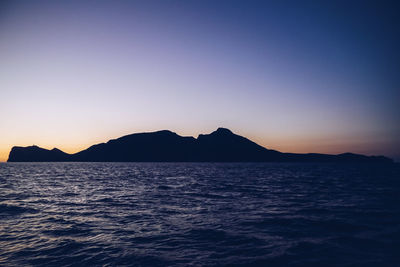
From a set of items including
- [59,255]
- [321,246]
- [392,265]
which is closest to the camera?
[392,265]

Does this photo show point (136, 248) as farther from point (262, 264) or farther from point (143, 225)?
point (262, 264)

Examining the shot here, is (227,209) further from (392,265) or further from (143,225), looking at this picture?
(392,265)

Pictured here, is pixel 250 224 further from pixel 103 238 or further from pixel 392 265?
pixel 103 238

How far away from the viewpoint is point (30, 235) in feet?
45.6

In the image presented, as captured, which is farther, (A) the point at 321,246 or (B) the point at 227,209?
(B) the point at 227,209

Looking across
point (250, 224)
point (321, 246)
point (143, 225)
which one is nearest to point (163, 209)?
point (143, 225)

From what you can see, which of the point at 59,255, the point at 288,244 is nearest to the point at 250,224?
the point at 288,244

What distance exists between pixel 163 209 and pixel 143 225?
522cm

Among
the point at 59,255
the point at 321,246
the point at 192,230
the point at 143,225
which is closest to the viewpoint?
the point at 59,255

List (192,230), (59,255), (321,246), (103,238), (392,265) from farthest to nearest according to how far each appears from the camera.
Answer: (192,230) < (103,238) < (321,246) < (59,255) < (392,265)

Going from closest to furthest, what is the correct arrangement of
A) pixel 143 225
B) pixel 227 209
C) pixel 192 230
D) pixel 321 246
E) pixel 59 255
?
1. pixel 59 255
2. pixel 321 246
3. pixel 192 230
4. pixel 143 225
5. pixel 227 209

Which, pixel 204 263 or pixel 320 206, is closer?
pixel 204 263

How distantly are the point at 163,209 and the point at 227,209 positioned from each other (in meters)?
5.97

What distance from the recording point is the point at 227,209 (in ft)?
68.7
